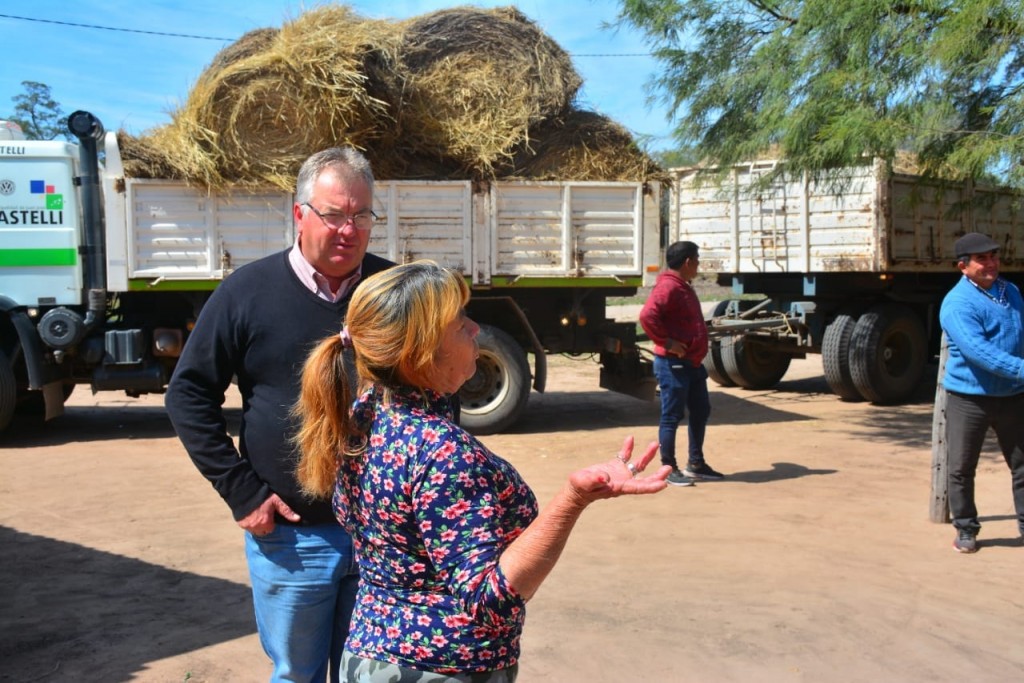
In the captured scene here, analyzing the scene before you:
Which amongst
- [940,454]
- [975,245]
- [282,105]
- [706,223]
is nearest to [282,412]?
[975,245]

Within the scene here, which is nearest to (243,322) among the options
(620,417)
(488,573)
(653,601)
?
(488,573)

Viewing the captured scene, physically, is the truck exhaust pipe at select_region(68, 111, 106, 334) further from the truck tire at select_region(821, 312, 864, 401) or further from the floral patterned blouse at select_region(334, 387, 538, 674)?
the floral patterned blouse at select_region(334, 387, 538, 674)

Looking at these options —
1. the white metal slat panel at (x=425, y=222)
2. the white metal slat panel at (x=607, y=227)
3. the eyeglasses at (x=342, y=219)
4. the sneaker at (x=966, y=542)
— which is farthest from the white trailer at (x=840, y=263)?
the eyeglasses at (x=342, y=219)

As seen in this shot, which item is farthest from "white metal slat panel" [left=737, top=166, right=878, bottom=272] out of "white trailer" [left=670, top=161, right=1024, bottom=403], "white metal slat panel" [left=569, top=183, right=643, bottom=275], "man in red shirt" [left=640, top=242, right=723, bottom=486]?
"man in red shirt" [left=640, top=242, right=723, bottom=486]

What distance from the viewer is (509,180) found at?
9.33 meters

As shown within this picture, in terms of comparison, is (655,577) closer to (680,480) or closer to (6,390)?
(680,480)

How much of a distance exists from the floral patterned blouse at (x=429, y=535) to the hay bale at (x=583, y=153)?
25.4 feet

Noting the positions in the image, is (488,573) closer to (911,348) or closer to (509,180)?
(509,180)

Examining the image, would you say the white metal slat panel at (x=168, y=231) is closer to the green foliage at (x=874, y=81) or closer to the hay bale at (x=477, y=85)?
the hay bale at (x=477, y=85)

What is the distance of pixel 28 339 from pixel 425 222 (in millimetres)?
3640

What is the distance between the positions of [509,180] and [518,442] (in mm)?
2450

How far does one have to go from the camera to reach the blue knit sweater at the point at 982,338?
5.07m

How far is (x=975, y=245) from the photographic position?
5215 mm

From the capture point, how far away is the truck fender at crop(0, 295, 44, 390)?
8672 millimetres
